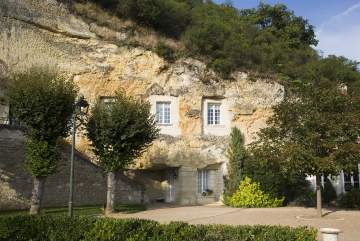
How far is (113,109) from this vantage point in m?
18.7

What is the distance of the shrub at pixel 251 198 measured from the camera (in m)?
22.0

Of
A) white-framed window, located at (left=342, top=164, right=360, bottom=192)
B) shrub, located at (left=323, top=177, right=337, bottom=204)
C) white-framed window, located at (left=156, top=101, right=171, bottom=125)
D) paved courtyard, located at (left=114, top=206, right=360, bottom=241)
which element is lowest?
paved courtyard, located at (left=114, top=206, right=360, bottom=241)

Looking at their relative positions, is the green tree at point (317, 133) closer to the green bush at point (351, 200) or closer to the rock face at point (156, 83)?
the green bush at point (351, 200)

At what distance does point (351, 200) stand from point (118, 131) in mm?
12482

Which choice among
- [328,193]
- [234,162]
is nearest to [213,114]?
[234,162]

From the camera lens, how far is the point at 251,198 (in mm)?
21969

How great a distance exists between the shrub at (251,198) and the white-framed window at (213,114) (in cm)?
446

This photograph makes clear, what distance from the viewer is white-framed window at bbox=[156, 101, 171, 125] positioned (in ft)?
→ 82.2

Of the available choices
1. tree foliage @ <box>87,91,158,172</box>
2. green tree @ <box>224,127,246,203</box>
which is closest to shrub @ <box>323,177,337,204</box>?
green tree @ <box>224,127,246,203</box>

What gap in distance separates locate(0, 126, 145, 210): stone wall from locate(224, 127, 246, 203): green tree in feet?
15.1

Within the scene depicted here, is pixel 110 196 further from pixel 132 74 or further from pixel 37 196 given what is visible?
pixel 132 74

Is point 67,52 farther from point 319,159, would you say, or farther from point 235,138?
point 319,159

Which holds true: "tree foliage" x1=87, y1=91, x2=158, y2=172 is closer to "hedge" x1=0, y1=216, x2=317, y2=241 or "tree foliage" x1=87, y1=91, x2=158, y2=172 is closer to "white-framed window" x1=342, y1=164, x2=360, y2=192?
"hedge" x1=0, y1=216, x2=317, y2=241

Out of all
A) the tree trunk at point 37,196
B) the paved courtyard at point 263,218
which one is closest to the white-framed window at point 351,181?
the paved courtyard at point 263,218
